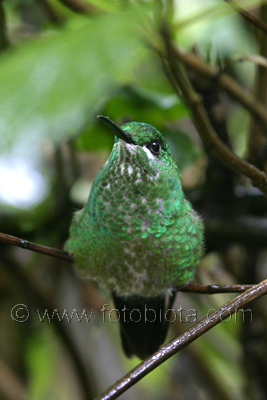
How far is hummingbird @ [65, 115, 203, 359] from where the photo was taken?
3.28ft

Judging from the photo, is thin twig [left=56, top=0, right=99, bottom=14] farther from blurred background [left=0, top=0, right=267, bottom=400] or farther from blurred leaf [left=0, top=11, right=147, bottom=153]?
blurred leaf [left=0, top=11, right=147, bottom=153]

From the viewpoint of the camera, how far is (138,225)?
106 cm

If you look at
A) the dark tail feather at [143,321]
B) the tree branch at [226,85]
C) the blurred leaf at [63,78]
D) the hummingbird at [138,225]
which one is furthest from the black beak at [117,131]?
the tree branch at [226,85]

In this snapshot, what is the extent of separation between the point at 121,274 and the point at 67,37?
0.68 metres

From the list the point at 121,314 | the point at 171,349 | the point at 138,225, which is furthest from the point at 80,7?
the point at 171,349

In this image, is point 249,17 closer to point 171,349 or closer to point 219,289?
point 219,289

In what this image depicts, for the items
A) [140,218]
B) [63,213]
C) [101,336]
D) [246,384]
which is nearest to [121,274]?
[140,218]

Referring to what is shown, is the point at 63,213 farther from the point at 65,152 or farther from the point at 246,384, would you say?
the point at 246,384

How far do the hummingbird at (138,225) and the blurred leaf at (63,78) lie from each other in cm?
30

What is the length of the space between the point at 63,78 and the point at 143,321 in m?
0.96

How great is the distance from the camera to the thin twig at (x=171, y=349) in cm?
76

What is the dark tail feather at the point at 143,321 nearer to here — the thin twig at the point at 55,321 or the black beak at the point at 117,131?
the black beak at the point at 117,131

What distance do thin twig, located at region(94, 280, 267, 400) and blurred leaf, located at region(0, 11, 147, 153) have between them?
1.47 ft

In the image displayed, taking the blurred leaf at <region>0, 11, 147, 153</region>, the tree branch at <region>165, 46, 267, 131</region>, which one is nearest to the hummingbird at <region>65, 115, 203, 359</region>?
the blurred leaf at <region>0, 11, 147, 153</region>
